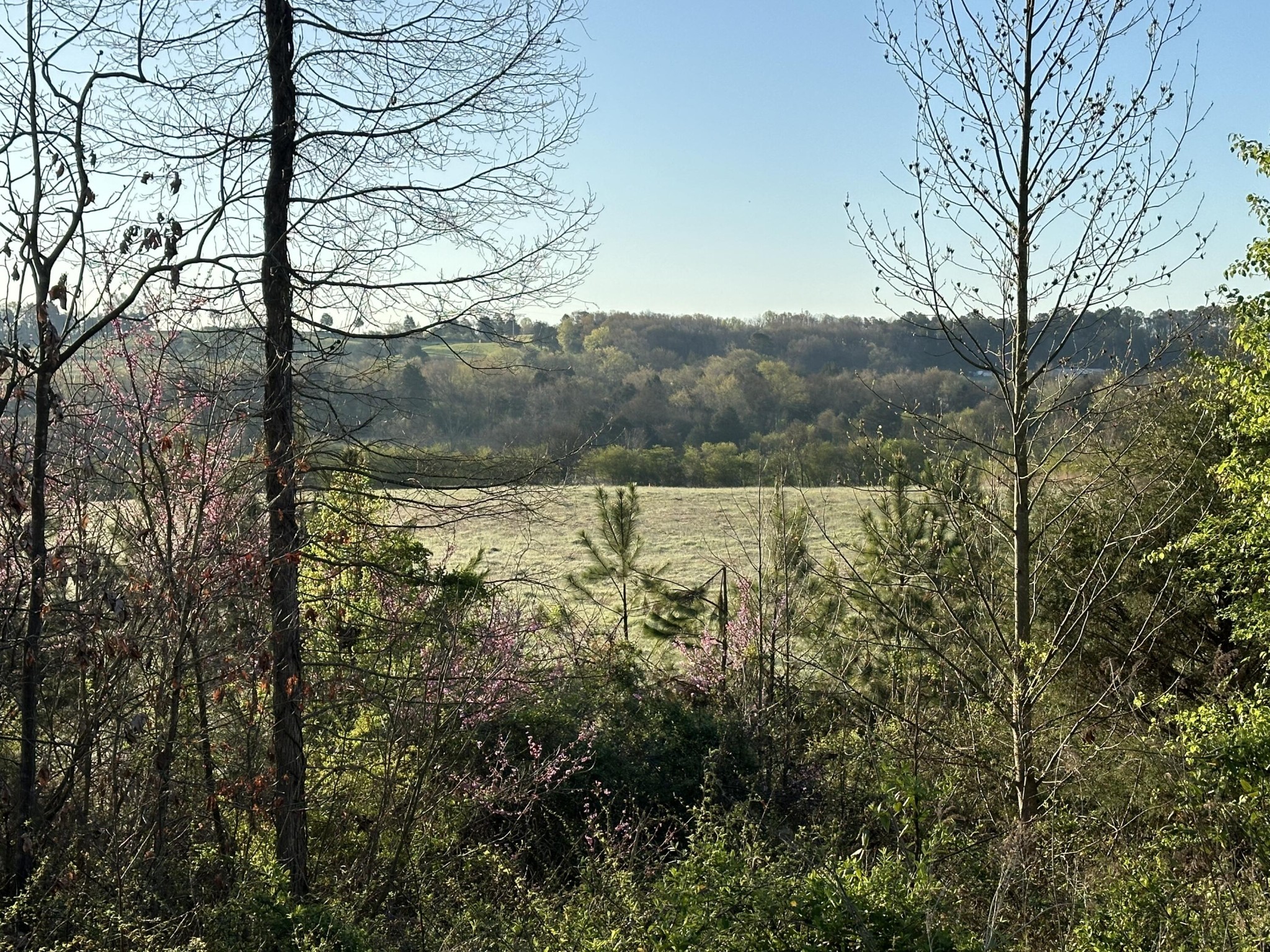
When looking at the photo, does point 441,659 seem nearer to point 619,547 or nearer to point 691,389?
point 619,547

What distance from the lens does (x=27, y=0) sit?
13.1ft

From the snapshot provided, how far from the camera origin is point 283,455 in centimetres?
540

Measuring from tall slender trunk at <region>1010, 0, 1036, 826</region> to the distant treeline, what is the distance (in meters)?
0.21

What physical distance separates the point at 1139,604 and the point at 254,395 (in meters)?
9.79

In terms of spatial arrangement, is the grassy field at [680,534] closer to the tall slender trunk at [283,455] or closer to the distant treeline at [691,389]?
the distant treeline at [691,389]

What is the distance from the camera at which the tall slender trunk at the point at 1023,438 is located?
5.34 m

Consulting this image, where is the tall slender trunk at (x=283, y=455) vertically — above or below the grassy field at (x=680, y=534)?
above

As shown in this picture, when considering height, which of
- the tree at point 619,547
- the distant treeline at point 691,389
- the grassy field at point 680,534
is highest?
the distant treeline at point 691,389

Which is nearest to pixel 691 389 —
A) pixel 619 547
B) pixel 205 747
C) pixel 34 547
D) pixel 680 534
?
pixel 680 534

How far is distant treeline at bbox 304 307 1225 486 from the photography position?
19.3 feet

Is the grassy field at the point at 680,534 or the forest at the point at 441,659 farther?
the grassy field at the point at 680,534

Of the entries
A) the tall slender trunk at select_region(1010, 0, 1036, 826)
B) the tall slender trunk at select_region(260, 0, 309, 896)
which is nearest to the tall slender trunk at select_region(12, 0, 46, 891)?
the tall slender trunk at select_region(260, 0, 309, 896)

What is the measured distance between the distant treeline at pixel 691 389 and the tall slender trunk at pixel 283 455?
1.41 ft

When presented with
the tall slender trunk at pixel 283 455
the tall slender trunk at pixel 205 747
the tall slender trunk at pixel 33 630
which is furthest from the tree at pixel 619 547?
the tall slender trunk at pixel 33 630
